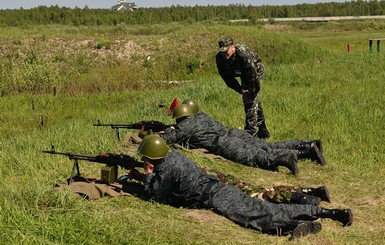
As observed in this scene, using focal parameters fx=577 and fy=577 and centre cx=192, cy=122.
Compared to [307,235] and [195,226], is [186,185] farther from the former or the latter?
[307,235]

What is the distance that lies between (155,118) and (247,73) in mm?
2670

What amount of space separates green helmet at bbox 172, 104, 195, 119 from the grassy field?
0.67 metres

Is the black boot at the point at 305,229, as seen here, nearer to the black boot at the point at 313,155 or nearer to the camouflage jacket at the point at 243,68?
the black boot at the point at 313,155

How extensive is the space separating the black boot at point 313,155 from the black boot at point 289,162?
2.25 ft

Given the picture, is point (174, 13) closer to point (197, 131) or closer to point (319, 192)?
point (197, 131)

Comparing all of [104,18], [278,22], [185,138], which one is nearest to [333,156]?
[185,138]

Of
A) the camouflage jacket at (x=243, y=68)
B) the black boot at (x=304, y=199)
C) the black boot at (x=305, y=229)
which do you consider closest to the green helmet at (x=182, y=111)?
the camouflage jacket at (x=243, y=68)

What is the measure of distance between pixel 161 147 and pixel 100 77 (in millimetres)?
16929

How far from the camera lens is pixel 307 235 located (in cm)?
581

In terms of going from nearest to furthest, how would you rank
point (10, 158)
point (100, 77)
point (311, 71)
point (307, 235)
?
1. point (307, 235)
2. point (10, 158)
3. point (311, 71)
4. point (100, 77)

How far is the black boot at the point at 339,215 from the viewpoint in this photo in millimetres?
6078

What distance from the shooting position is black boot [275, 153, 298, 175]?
26.7ft

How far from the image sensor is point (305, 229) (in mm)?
5793

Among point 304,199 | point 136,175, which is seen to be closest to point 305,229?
point 304,199
